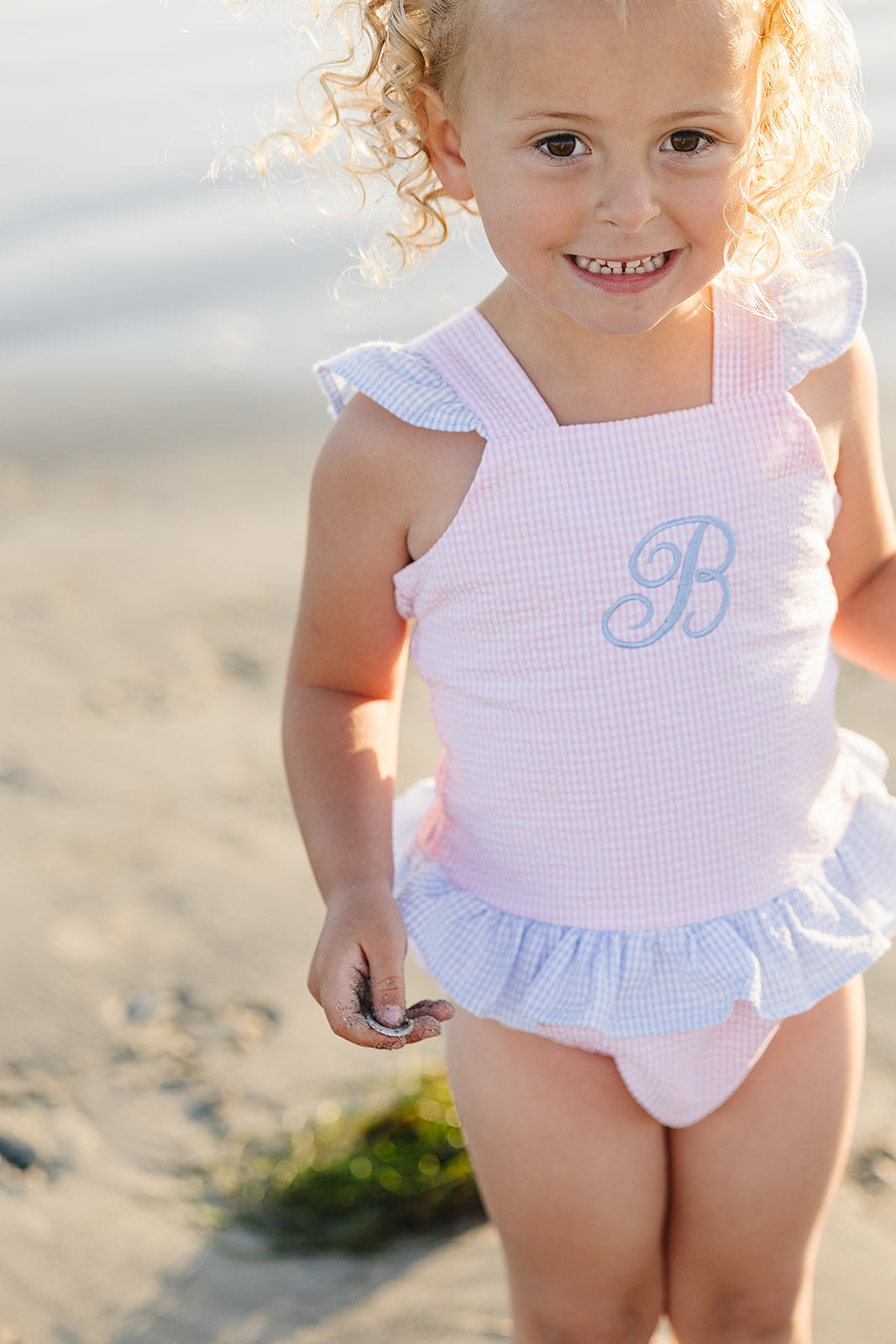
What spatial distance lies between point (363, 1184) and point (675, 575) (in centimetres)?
130

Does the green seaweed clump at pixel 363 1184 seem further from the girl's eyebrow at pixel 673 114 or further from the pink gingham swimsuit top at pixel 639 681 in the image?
the girl's eyebrow at pixel 673 114

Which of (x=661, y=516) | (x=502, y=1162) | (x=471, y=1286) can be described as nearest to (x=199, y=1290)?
(x=471, y=1286)

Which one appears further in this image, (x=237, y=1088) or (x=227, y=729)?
(x=227, y=729)

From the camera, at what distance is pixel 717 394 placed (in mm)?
1618

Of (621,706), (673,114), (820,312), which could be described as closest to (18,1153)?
(621,706)

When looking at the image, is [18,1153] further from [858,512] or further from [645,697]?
[858,512]

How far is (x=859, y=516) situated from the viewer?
1.76 m

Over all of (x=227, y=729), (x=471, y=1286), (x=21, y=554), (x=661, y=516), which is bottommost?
(x=471, y=1286)

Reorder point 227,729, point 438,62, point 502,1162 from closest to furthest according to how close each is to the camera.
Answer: point 438,62
point 502,1162
point 227,729

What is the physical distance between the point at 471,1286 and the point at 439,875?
83 centimetres

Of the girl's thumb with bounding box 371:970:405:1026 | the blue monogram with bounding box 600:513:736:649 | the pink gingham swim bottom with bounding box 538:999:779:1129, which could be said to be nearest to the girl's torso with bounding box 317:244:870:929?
the blue monogram with bounding box 600:513:736:649

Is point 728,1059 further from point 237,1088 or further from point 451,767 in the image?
point 237,1088

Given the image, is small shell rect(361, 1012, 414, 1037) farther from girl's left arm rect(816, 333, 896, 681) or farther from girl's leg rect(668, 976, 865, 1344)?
girl's left arm rect(816, 333, 896, 681)

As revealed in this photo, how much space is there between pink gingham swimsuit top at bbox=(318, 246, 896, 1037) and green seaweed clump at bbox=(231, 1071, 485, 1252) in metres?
0.85
